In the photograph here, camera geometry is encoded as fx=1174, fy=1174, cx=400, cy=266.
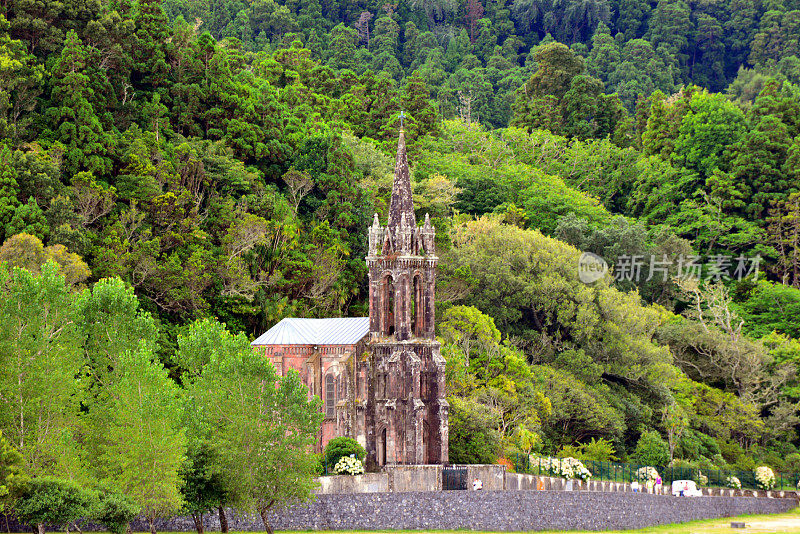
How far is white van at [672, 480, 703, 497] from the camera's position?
2491 inches

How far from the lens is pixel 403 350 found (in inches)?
2312

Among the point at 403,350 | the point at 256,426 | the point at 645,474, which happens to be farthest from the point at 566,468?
the point at 256,426

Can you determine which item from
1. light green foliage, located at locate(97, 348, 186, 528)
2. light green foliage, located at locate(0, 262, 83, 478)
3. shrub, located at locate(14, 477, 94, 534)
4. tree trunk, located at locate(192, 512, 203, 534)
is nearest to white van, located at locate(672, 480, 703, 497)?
tree trunk, located at locate(192, 512, 203, 534)

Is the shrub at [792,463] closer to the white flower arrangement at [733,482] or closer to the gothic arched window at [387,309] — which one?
the white flower arrangement at [733,482]

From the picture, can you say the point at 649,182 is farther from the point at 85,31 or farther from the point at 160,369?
the point at 160,369

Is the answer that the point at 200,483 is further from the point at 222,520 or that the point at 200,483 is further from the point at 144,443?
the point at 144,443

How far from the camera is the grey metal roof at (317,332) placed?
2457 inches

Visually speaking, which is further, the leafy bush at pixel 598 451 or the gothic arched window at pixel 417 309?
the leafy bush at pixel 598 451

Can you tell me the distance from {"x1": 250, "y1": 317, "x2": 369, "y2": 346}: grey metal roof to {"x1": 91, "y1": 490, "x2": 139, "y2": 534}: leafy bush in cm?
2210

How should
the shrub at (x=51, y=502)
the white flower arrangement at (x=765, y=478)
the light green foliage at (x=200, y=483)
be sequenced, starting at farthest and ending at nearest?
the white flower arrangement at (x=765, y=478) < the light green foliage at (x=200, y=483) < the shrub at (x=51, y=502)

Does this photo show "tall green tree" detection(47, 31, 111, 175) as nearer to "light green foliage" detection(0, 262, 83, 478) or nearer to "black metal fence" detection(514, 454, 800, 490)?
"light green foliage" detection(0, 262, 83, 478)

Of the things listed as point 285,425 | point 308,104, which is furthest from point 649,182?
point 285,425

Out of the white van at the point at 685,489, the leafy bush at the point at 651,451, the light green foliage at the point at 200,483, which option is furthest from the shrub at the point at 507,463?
the light green foliage at the point at 200,483

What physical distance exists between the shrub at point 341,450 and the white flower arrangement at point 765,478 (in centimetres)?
3136
